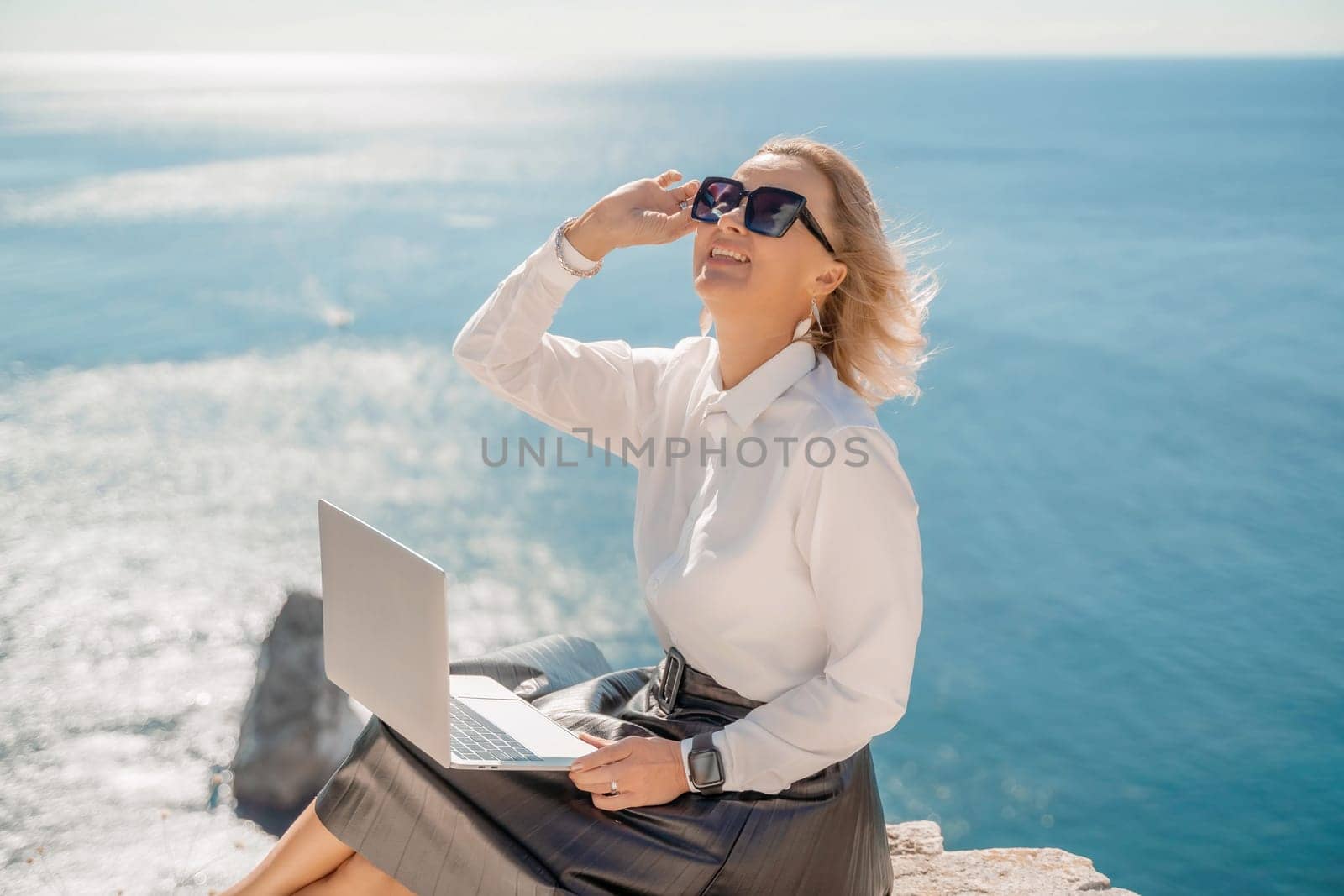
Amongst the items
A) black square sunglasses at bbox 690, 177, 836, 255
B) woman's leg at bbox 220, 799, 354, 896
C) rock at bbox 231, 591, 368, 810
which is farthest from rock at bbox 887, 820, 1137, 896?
rock at bbox 231, 591, 368, 810

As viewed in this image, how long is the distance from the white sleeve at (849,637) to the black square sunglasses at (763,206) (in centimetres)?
39

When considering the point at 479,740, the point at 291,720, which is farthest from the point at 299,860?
the point at 291,720

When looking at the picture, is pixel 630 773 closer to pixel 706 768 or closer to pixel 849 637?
pixel 706 768

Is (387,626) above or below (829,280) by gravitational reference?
below

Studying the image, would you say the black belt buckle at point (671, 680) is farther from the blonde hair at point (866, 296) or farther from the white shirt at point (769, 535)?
the blonde hair at point (866, 296)

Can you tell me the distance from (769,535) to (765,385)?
27 cm

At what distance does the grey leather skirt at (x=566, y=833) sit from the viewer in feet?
5.23

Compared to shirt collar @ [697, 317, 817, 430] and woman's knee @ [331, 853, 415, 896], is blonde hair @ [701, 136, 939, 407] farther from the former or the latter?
woman's knee @ [331, 853, 415, 896]

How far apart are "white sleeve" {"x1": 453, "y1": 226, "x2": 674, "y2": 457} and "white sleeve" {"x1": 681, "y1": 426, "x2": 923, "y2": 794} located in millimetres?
577

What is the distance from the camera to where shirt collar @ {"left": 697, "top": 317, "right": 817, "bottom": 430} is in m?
1.89

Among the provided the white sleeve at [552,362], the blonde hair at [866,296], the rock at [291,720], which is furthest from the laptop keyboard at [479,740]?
the rock at [291,720]

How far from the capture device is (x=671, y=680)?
1884mm

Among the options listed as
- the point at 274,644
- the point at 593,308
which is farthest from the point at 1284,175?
the point at 274,644

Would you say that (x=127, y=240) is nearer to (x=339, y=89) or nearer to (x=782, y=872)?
(x=782, y=872)
